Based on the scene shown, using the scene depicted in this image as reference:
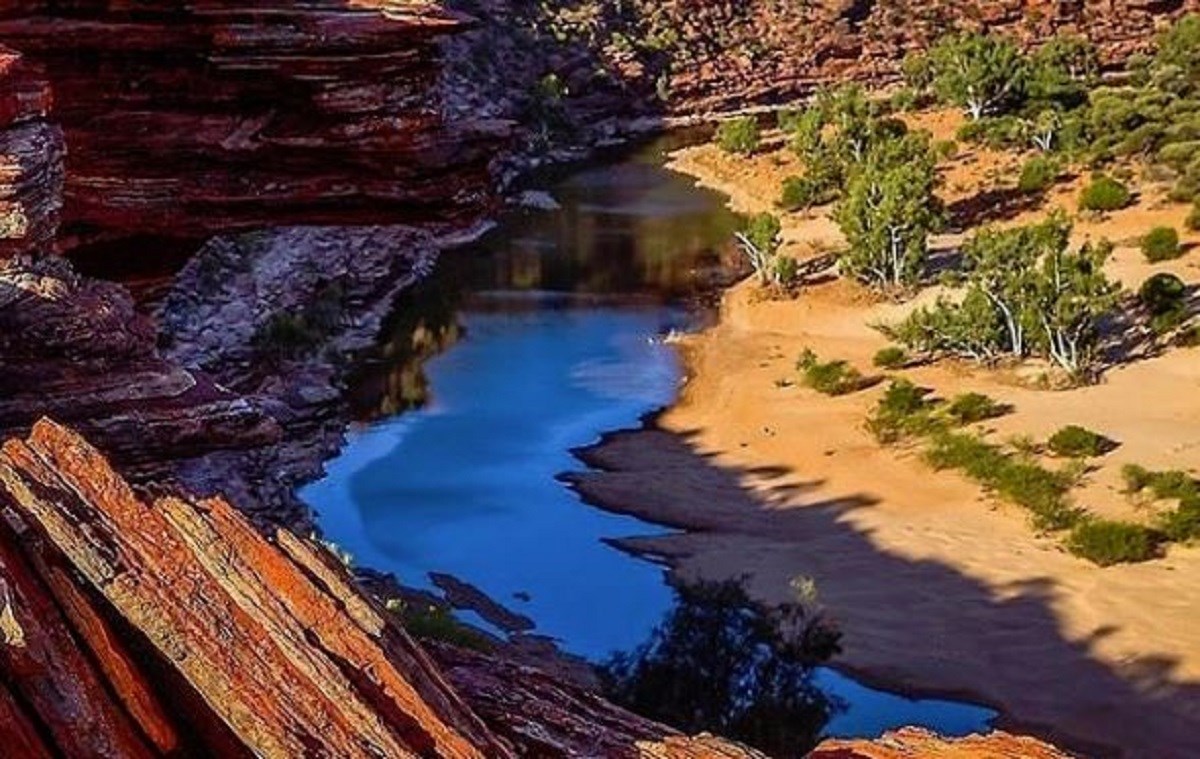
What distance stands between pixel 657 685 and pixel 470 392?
23.2 m

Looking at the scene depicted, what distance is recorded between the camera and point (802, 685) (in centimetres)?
3222

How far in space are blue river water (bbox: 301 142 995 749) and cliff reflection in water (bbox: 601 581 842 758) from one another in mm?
643

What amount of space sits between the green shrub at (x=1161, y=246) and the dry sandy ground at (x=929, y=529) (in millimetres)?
578

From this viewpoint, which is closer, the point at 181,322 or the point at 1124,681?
the point at 1124,681

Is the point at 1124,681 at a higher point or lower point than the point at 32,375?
lower

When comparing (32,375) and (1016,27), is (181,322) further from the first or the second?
(1016,27)

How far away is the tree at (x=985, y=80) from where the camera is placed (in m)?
92.8

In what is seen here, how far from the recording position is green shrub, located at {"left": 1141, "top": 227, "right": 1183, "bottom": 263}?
61250 millimetres

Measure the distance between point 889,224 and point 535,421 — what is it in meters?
18.5

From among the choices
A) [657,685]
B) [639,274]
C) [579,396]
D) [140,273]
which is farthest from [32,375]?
[639,274]

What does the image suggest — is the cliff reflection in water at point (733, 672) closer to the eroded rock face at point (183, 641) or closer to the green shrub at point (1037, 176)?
the eroded rock face at point (183, 641)

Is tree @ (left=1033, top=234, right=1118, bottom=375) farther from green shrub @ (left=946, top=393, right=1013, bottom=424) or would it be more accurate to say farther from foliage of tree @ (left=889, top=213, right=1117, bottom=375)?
green shrub @ (left=946, top=393, right=1013, bottom=424)

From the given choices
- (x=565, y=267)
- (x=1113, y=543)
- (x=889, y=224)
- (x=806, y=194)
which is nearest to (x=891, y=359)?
(x=889, y=224)

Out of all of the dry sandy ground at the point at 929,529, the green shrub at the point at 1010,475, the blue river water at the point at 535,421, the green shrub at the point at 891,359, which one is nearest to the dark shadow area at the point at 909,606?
the dry sandy ground at the point at 929,529
